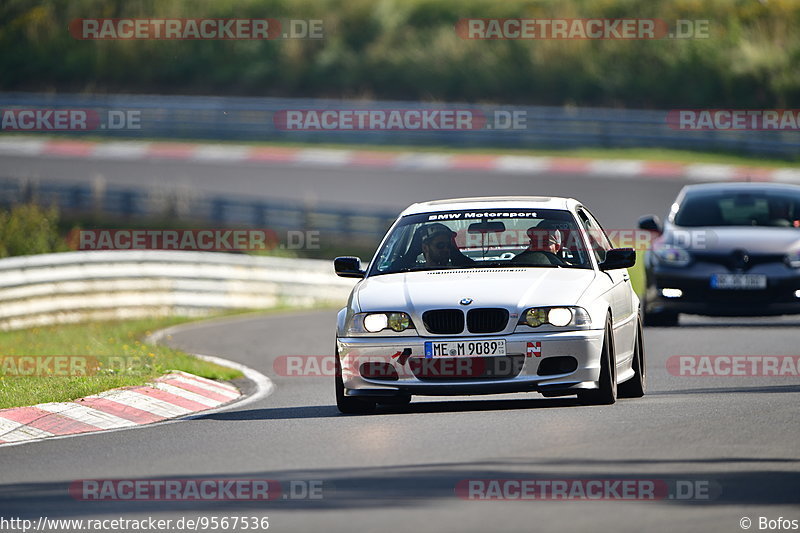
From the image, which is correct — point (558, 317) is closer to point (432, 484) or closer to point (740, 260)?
point (432, 484)

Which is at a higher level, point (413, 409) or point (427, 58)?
point (427, 58)

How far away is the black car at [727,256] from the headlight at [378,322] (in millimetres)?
7224

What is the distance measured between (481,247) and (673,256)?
6140 millimetres

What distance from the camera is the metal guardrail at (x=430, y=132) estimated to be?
1551 inches

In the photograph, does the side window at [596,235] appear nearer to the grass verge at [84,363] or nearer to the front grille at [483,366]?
the front grille at [483,366]

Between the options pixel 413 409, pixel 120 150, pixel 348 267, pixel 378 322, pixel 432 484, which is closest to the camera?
pixel 432 484

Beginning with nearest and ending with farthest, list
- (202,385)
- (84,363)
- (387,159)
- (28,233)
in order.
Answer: (202,385)
(84,363)
(28,233)
(387,159)

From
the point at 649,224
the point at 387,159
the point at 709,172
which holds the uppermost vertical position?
the point at 387,159

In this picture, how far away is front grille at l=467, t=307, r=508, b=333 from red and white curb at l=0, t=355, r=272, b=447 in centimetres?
262

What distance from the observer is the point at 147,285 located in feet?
79.6

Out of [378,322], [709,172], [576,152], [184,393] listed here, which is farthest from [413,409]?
[576,152]

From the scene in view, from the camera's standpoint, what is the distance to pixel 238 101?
44250 millimetres

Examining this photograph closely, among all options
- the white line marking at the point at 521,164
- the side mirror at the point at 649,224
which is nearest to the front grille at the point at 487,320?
→ the side mirror at the point at 649,224

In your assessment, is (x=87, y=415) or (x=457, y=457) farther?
(x=87, y=415)
